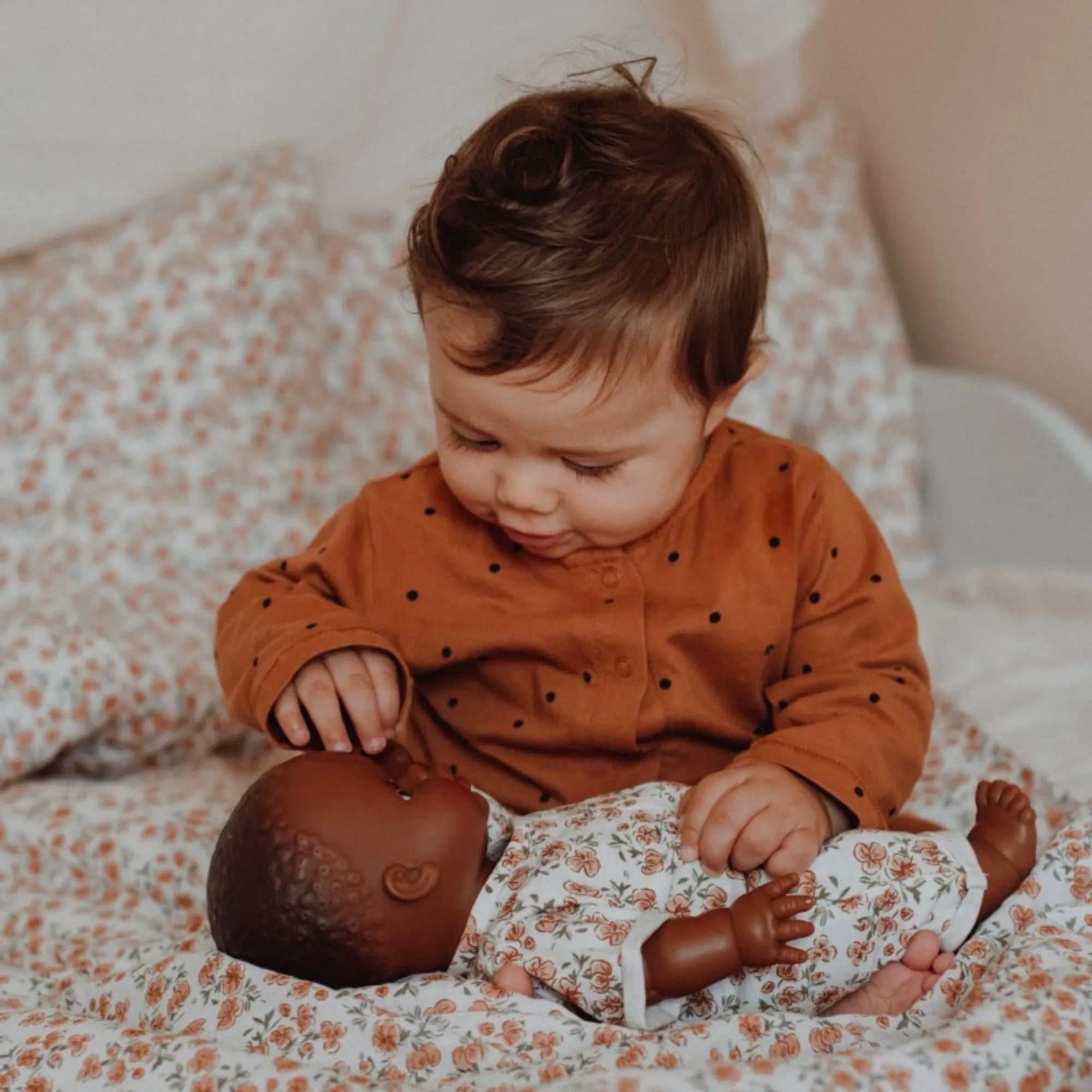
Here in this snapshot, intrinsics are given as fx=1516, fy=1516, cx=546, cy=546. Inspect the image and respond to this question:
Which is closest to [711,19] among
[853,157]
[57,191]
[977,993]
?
[853,157]

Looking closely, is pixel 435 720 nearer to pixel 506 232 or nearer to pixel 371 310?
pixel 506 232

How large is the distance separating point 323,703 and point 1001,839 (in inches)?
20.4

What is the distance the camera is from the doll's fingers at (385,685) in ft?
3.76

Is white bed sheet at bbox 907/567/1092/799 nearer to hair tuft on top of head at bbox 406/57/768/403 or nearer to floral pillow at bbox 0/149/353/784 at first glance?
hair tuft on top of head at bbox 406/57/768/403

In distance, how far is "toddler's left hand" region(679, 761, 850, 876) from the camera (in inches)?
41.4

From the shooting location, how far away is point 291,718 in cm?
114

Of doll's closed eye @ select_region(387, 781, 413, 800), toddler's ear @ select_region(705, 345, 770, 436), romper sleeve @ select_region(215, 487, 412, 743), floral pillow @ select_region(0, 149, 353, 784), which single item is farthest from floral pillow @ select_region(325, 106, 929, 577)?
doll's closed eye @ select_region(387, 781, 413, 800)

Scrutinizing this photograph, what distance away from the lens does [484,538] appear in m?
1.26

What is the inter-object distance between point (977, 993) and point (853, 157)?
56.8 inches

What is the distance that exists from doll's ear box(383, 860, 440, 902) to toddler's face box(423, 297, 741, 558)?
0.88ft

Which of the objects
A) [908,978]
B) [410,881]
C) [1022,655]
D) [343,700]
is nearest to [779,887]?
[908,978]

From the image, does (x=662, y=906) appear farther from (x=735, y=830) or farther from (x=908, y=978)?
(x=908, y=978)

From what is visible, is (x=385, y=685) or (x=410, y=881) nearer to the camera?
(x=410, y=881)

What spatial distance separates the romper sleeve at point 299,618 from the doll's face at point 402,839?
101mm
